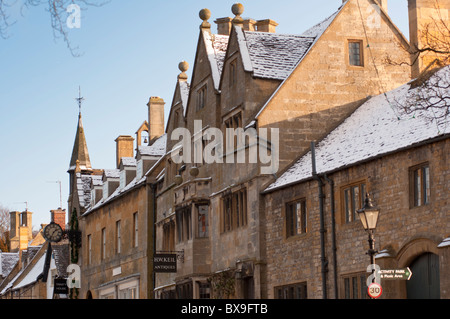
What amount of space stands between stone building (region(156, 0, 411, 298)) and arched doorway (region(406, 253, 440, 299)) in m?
7.63

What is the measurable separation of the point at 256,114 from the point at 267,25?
30.2ft

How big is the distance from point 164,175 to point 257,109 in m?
10.4

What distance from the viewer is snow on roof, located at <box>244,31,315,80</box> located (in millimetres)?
35250

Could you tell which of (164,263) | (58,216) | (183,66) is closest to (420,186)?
(164,263)

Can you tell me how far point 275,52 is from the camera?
36.4m

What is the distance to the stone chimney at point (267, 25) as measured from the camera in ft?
140

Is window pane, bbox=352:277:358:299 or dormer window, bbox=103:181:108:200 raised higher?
dormer window, bbox=103:181:108:200

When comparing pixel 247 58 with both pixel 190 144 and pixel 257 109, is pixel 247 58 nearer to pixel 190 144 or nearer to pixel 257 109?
pixel 257 109

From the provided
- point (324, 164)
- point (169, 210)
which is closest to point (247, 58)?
point (324, 164)

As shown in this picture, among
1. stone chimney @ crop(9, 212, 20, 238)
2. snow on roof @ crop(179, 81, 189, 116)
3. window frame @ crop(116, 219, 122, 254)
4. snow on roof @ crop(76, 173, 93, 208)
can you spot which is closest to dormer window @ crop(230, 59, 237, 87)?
snow on roof @ crop(179, 81, 189, 116)

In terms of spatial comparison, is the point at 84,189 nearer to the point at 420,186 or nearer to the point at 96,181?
the point at 96,181

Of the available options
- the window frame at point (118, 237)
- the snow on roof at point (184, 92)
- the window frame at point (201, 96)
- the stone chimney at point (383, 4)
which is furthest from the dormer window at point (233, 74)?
the window frame at point (118, 237)

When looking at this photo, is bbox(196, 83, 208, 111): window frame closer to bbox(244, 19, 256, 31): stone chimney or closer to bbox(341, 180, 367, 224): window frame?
bbox(244, 19, 256, 31): stone chimney

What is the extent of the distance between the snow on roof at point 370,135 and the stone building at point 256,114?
933mm
